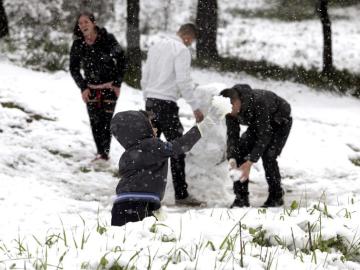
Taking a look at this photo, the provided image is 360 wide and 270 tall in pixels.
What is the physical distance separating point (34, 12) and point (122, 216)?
16.0m

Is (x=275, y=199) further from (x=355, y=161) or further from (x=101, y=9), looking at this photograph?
(x=101, y=9)

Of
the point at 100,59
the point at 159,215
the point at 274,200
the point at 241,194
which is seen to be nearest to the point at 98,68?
the point at 100,59

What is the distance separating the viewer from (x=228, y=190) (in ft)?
25.6

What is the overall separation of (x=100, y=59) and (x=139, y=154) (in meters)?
3.52

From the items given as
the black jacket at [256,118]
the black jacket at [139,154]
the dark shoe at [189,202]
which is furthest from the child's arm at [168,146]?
the dark shoe at [189,202]

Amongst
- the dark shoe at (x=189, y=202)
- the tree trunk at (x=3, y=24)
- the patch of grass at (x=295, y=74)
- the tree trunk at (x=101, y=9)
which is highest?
the tree trunk at (x=101, y=9)

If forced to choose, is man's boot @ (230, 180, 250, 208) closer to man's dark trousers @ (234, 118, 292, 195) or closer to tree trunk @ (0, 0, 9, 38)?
man's dark trousers @ (234, 118, 292, 195)

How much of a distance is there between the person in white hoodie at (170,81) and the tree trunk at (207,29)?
11110mm

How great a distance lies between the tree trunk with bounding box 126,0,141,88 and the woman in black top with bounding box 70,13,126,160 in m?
5.86

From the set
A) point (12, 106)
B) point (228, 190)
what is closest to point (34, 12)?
point (12, 106)

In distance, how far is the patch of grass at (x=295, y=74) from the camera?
15758mm

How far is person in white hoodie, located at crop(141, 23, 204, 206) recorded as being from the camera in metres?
6.72

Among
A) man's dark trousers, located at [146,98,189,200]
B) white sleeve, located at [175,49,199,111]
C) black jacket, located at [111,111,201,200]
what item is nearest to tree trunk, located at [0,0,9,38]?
man's dark trousers, located at [146,98,189,200]

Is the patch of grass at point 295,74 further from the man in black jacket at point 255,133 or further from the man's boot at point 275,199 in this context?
the man in black jacket at point 255,133
